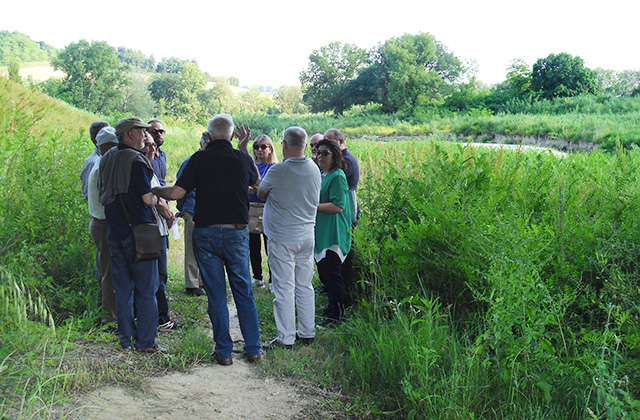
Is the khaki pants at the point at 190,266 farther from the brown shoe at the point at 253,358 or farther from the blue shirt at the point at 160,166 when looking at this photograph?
the brown shoe at the point at 253,358

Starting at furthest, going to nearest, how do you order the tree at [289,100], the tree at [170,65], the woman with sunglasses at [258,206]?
the tree at [170,65], the tree at [289,100], the woman with sunglasses at [258,206]

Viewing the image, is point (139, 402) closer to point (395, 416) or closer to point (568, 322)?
point (395, 416)

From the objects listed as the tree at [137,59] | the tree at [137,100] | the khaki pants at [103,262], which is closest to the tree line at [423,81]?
the tree at [137,100]

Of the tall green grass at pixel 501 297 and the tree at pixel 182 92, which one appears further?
the tree at pixel 182 92

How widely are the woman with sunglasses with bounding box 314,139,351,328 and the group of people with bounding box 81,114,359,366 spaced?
0.4 inches

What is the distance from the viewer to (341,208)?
5.32 meters

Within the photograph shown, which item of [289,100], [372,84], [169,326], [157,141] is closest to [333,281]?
[169,326]

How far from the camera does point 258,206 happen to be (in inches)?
276

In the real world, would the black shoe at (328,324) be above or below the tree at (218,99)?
below

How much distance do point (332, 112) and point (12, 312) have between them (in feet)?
222

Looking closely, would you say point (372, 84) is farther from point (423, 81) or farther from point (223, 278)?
point (223, 278)

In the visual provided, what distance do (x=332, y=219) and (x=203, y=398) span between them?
2.34 metres

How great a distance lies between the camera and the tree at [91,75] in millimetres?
69500

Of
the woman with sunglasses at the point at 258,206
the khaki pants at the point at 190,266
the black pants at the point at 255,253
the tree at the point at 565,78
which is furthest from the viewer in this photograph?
the tree at the point at 565,78
